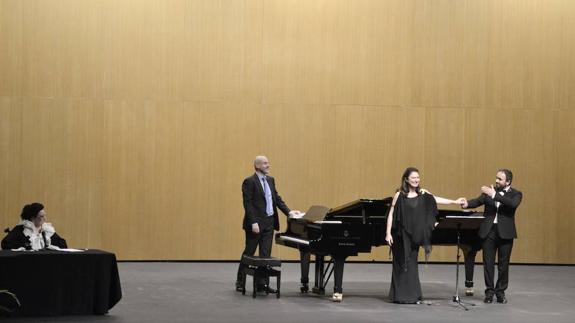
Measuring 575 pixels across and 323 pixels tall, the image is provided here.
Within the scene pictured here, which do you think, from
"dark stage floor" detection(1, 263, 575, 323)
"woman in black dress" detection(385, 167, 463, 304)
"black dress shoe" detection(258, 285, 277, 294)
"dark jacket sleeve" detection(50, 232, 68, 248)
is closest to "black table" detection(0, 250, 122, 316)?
"dark stage floor" detection(1, 263, 575, 323)

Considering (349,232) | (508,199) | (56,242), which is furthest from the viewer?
(508,199)

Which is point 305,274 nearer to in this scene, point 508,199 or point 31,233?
point 508,199

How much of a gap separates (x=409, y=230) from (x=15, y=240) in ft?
12.1

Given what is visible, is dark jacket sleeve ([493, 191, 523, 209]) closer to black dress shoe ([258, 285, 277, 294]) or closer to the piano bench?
the piano bench

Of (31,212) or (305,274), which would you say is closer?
(31,212)

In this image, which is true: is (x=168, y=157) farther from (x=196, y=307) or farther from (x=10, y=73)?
(x=196, y=307)

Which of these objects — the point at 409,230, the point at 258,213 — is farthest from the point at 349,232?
the point at 258,213

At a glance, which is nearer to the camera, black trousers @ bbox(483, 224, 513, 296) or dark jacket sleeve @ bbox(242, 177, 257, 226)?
black trousers @ bbox(483, 224, 513, 296)

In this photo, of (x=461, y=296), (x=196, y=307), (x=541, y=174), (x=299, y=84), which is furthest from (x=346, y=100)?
(x=196, y=307)

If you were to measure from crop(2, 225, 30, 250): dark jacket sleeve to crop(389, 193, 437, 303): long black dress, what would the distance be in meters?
3.50

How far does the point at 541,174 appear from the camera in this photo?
43.9 feet

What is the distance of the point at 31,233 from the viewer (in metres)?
8.21

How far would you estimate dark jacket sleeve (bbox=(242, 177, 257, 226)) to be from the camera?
31.8ft

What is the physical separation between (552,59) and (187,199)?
566 centimetres
